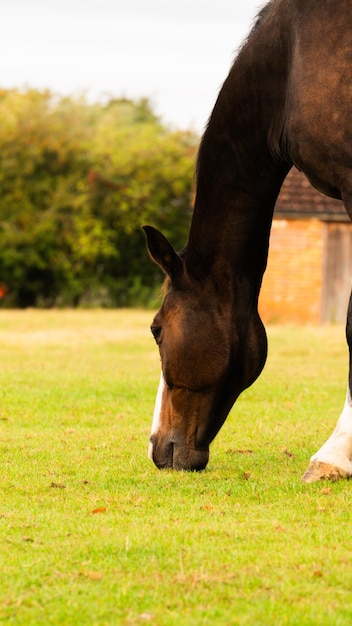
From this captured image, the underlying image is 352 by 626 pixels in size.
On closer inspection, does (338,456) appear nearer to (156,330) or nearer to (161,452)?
(161,452)

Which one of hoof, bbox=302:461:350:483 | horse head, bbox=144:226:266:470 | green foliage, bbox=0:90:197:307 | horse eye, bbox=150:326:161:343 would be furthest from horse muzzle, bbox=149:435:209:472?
green foliage, bbox=0:90:197:307

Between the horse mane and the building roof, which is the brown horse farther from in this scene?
the building roof

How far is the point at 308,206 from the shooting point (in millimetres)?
25891

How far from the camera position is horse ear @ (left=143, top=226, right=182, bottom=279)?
592cm

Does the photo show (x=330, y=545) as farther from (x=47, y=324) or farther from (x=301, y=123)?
(x=47, y=324)

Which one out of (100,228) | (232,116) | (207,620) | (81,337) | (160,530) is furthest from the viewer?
(100,228)

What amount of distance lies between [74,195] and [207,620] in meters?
29.5

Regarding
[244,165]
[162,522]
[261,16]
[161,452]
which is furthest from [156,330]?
[261,16]

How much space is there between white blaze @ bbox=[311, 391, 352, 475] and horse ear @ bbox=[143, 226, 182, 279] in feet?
4.28

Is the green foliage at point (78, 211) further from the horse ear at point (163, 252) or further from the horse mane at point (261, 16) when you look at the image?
the horse mane at point (261, 16)

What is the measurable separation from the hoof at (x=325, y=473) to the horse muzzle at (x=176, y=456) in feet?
2.30

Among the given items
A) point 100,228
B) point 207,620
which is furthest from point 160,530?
point 100,228

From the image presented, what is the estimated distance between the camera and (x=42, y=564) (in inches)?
163

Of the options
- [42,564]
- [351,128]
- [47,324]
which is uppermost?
[351,128]
